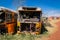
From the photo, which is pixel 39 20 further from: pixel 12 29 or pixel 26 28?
pixel 12 29

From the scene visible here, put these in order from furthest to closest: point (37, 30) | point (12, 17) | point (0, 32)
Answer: point (12, 17) < point (37, 30) < point (0, 32)

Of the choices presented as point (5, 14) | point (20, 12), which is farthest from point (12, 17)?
point (5, 14)

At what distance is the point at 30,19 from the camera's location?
19.2m

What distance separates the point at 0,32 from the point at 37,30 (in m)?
3.74

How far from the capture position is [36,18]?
1925 cm

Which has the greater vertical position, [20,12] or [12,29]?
[20,12]

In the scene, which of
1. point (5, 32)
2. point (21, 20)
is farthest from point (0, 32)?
point (21, 20)

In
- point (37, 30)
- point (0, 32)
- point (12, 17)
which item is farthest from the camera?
point (12, 17)

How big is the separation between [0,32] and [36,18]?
4.19 meters

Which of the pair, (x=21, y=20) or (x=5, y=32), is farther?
(x=21, y=20)

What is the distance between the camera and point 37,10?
62.5ft

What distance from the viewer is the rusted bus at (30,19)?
18672 millimetres

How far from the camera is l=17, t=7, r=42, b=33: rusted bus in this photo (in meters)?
18.7

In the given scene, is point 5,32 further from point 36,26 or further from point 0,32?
point 36,26
